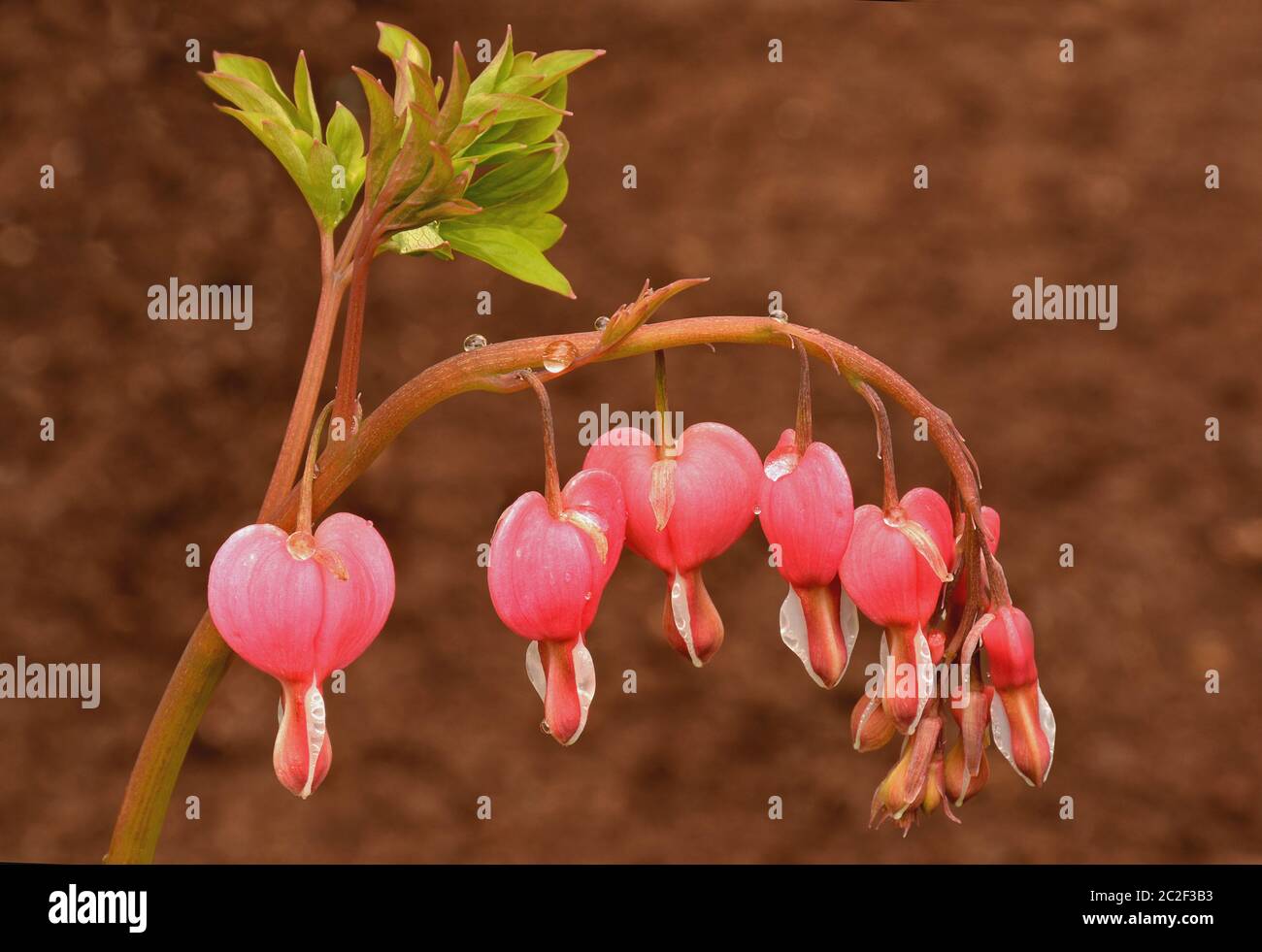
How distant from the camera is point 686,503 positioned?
91cm

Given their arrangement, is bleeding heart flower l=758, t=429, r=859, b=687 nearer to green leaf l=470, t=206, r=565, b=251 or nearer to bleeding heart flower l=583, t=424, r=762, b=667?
bleeding heart flower l=583, t=424, r=762, b=667

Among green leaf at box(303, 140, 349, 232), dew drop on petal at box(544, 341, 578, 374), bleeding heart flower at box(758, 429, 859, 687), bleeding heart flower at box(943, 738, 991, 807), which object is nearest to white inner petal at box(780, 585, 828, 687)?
bleeding heart flower at box(758, 429, 859, 687)

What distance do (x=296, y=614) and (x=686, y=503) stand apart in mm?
283

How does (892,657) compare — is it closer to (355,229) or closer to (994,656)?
(994,656)

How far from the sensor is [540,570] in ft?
2.83

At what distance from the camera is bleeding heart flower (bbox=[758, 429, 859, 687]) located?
891mm

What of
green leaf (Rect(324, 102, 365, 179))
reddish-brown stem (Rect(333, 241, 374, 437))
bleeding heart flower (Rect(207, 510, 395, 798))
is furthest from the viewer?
green leaf (Rect(324, 102, 365, 179))

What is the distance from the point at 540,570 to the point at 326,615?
149 mm

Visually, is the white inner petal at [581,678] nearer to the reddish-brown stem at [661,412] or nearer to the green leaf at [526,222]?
the reddish-brown stem at [661,412]

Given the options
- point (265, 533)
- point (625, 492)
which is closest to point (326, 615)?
point (265, 533)

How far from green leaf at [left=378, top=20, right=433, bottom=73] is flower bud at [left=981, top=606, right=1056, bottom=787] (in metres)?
0.60

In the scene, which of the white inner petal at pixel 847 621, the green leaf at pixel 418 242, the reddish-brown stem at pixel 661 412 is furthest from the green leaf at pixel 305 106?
the white inner petal at pixel 847 621

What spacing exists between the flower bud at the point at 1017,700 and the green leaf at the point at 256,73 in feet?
2.27

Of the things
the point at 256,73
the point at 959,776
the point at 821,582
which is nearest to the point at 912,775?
the point at 959,776
